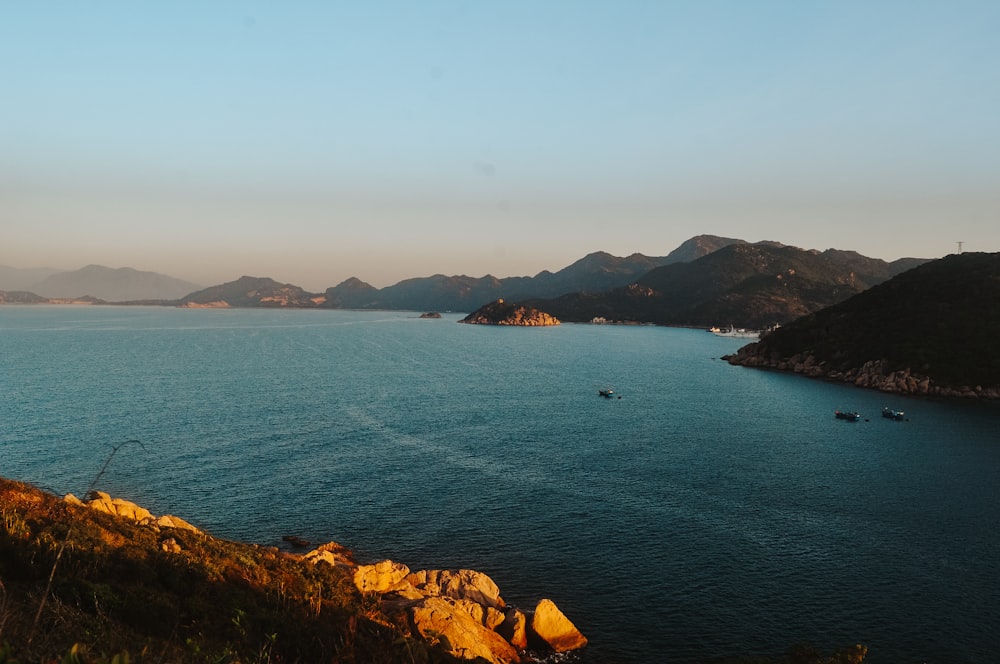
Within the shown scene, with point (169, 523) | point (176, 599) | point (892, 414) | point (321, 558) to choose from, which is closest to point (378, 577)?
point (321, 558)

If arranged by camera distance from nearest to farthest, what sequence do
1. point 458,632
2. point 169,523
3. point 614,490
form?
1. point 458,632
2. point 169,523
3. point 614,490

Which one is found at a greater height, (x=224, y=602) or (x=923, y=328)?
(x=923, y=328)

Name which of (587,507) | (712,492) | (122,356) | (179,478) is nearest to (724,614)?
(587,507)

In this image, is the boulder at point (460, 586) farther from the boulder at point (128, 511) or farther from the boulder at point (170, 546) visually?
the boulder at point (128, 511)

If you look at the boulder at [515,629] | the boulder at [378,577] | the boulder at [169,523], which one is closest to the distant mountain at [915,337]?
the boulder at [515,629]

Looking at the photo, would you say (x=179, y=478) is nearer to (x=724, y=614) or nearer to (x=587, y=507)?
(x=587, y=507)

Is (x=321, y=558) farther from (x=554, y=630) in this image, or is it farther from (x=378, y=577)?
(x=554, y=630)

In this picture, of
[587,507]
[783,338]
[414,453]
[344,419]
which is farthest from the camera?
[783,338]
